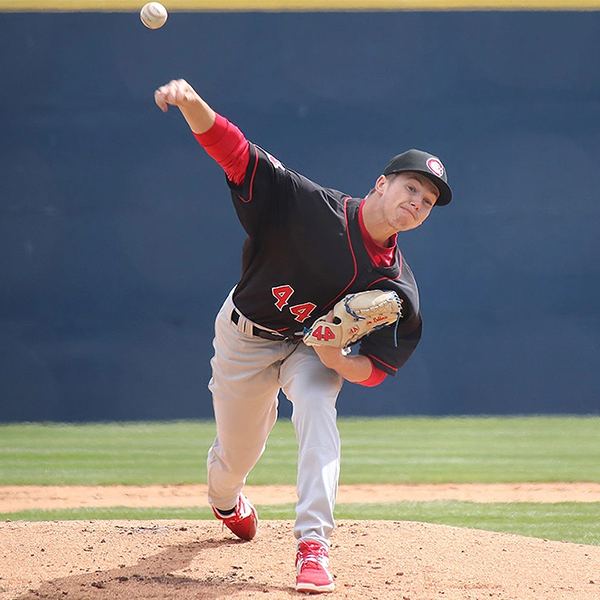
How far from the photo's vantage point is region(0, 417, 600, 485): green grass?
563 cm

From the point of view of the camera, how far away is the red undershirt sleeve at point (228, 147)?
2688 millimetres

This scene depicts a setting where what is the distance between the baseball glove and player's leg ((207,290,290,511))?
36cm

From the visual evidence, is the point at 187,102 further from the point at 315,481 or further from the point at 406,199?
the point at 315,481

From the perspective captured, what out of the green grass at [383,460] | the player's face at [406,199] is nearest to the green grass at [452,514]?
the green grass at [383,460]

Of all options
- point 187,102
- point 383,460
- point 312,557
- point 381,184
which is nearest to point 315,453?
point 312,557

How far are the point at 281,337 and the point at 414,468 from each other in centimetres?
303

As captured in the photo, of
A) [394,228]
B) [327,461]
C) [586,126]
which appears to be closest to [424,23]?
[586,126]

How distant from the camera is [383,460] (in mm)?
6090

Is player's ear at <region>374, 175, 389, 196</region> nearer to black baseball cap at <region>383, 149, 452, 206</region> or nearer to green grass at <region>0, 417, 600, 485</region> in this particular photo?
black baseball cap at <region>383, 149, 452, 206</region>

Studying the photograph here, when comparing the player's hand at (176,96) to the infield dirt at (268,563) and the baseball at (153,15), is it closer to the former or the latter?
the baseball at (153,15)

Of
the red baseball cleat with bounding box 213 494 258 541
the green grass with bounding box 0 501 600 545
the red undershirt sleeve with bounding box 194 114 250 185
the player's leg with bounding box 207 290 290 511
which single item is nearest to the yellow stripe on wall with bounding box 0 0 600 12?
the green grass with bounding box 0 501 600 545

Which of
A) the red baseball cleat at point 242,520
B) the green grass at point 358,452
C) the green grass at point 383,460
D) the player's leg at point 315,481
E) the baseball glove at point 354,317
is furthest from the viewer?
the green grass at point 358,452

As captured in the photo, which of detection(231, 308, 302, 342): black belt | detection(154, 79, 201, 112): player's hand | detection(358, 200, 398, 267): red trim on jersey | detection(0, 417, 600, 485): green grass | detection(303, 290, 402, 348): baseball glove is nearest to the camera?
detection(154, 79, 201, 112): player's hand

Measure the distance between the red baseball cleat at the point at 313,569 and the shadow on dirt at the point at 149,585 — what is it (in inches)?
2.3
